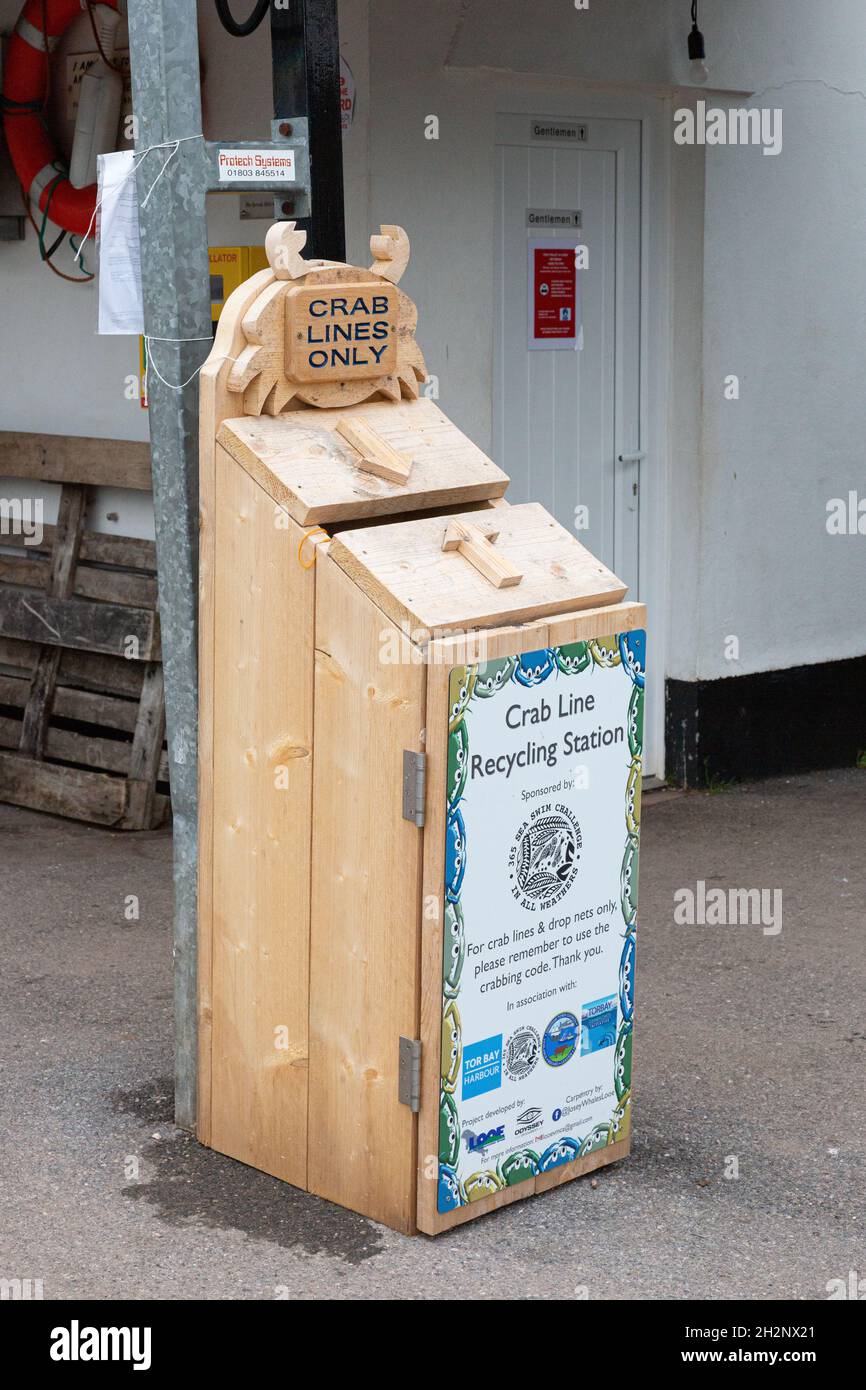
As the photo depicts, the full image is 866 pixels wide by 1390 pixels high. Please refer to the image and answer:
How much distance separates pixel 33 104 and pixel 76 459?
1364 mm

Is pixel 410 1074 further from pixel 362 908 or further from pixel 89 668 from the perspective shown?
pixel 89 668

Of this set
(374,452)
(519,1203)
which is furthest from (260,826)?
(519,1203)

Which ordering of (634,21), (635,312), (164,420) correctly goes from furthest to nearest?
(635,312) → (634,21) → (164,420)

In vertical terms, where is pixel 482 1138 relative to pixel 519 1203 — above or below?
above

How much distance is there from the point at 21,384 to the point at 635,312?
252 centimetres

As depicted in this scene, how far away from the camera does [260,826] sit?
12.9 feet

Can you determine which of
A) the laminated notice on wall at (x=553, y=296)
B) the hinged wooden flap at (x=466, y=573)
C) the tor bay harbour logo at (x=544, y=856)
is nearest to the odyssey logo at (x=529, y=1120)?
the tor bay harbour logo at (x=544, y=856)

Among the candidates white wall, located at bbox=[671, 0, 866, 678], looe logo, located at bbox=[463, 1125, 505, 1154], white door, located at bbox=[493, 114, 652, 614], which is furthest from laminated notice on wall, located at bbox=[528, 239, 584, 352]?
looe logo, located at bbox=[463, 1125, 505, 1154]

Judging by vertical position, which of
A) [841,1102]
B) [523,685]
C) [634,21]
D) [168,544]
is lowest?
[841,1102]

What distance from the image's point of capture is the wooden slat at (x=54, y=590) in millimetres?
7195

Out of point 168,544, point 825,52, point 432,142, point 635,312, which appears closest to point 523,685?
point 168,544

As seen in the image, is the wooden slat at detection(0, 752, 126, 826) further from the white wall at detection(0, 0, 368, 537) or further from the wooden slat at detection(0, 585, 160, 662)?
the white wall at detection(0, 0, 368, 537)

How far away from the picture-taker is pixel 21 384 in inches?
292

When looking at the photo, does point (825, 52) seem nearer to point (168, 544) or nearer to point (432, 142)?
point (432, 142)
